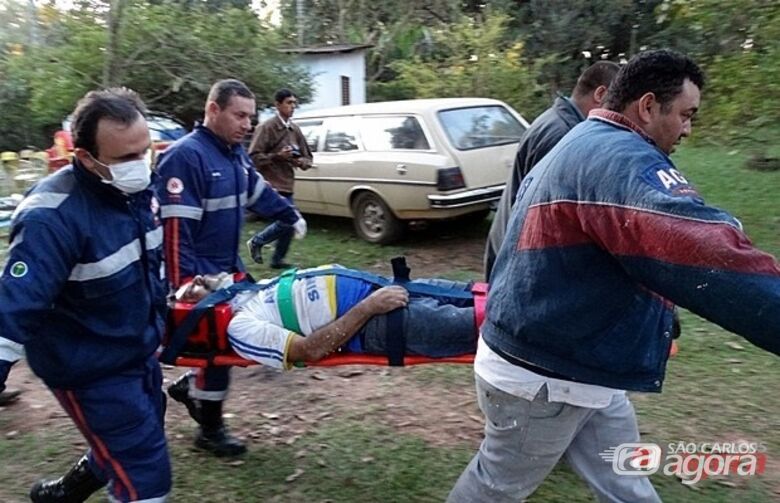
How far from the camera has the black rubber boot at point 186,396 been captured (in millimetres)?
3866

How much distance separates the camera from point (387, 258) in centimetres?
833

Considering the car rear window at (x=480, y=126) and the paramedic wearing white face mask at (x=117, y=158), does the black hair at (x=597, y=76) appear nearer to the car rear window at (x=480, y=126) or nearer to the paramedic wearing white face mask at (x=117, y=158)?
the paramedic wearing white face mask at (x=117, y=158)

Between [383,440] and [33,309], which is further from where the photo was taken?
[383,440]

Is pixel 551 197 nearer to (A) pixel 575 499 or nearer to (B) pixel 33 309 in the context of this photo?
(B) pixel 33 309

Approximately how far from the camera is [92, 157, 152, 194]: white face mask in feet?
8.32

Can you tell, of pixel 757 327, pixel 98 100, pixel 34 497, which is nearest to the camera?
Result: pixel 757 327

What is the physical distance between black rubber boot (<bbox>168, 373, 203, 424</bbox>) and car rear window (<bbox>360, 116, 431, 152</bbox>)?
4.83 meters

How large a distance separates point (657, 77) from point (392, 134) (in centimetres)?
689

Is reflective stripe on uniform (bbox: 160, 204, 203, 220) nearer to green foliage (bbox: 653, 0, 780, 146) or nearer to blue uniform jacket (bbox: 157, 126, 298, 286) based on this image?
blue uniform jacket (bbox: 157, 126, 298, 286)

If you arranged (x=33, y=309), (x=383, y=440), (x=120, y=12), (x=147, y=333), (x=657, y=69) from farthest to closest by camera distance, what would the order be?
(x=120, y=12) → (x=383, y=440) → (x=147, y=333) → (x=33, y=309) → (x=657, y=69)

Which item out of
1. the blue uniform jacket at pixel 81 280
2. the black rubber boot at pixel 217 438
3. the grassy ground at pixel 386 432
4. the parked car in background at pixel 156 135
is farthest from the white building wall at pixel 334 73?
the blue uniform jacket at pixel 81 280

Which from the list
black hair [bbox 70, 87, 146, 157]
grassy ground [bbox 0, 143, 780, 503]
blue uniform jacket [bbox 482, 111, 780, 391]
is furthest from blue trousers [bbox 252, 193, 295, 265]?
blue uniform jacket [bbox 482, 111, 780, 391]

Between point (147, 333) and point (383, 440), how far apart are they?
5.38ft

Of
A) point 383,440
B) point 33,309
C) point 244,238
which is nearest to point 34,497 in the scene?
point 33,309
